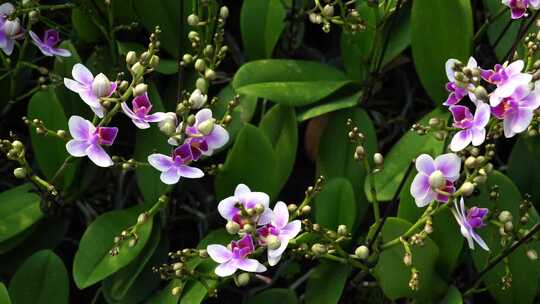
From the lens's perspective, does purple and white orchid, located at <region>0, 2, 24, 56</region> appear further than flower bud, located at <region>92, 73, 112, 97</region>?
Yes

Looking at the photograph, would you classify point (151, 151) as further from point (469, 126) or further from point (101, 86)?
point (469, 126)

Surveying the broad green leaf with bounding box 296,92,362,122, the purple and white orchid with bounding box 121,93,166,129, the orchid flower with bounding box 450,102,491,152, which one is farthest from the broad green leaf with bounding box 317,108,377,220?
the purple and white orchid with bounding box 121,93,166,129

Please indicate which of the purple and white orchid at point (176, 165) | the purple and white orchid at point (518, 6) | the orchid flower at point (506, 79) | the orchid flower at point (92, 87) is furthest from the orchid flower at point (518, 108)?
the orchid flower at point (92, 87)

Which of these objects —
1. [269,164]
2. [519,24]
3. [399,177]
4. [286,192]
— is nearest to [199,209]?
[286,192]

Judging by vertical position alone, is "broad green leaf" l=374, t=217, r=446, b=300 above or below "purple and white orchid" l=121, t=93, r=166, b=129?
below

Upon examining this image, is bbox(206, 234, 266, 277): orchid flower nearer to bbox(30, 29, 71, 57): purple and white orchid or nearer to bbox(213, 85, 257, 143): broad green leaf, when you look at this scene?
bbox(213, 85, 257, 143): broad green leaf

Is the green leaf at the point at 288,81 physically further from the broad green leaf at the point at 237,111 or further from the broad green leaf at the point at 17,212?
the broad green leaf at the point at 17,212

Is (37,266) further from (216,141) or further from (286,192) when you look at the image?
(286,192)
